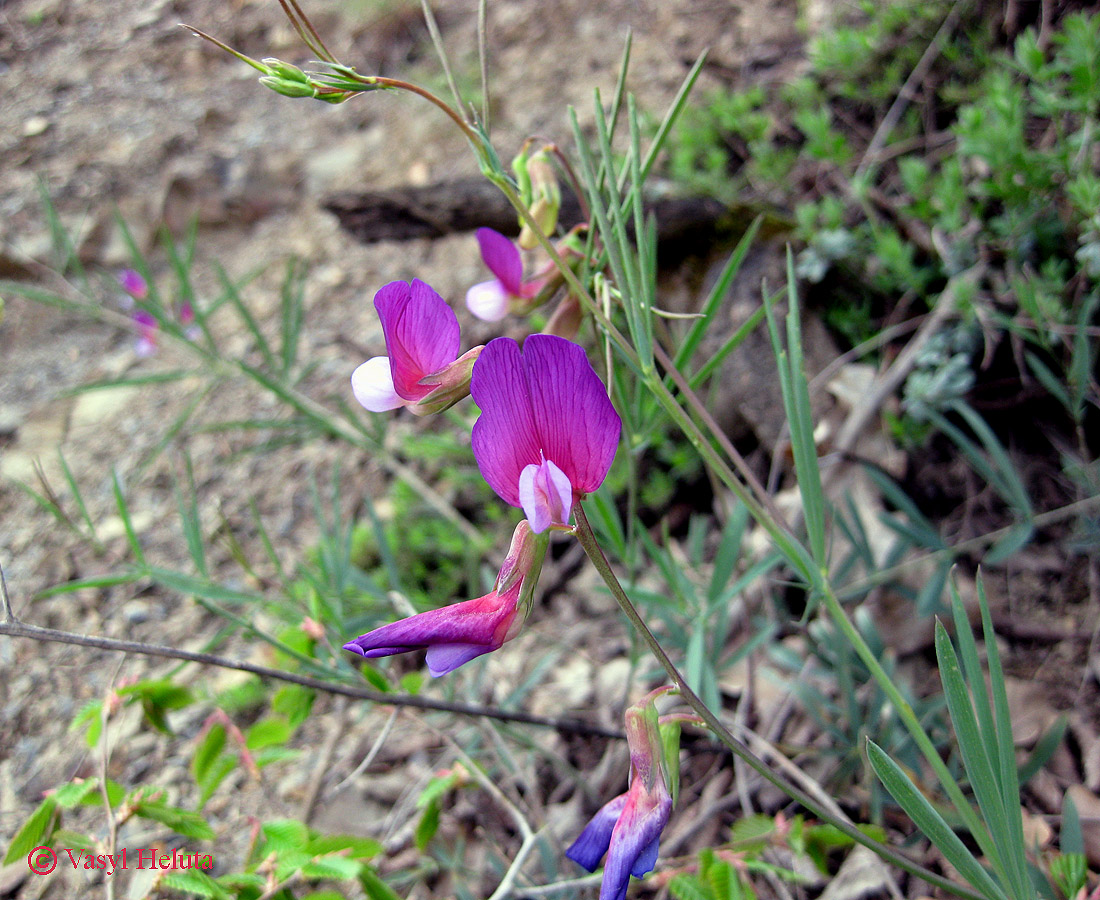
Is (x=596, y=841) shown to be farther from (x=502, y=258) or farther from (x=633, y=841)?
(x=502, y=258)

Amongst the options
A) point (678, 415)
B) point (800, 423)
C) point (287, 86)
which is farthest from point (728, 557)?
point (287, 86)

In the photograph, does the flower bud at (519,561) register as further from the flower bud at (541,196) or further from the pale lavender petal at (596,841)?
the flower bud at (541,196)

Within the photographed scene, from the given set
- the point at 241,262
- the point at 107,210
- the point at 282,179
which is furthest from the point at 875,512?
the point at 107,210

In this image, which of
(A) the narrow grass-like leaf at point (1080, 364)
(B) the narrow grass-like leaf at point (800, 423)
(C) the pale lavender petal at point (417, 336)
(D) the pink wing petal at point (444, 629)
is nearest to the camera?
(D) the pink wing petal at point (444, 629)

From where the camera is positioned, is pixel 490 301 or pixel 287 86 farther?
pixel 490 301

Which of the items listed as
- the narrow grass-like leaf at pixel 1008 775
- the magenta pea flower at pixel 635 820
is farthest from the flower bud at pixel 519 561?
the narrow grass-like leaf at pixel 1008 775

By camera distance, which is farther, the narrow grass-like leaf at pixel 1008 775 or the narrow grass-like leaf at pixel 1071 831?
the narrow grass-like leaf at pixel 1071 831

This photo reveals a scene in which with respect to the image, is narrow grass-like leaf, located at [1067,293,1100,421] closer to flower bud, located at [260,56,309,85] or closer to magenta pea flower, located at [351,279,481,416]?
magenta pea flower, located at [351,279,481,416]

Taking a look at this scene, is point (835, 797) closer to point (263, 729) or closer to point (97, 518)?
point (263, 729)
